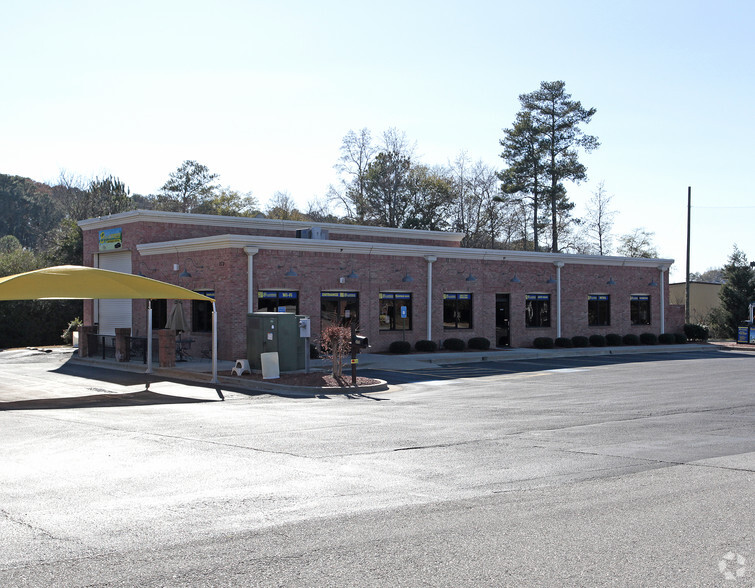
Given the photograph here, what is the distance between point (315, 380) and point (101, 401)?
573 centimetres

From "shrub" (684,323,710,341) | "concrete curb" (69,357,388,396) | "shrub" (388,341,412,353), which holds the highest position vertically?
"shrub" (684,323,710,341)

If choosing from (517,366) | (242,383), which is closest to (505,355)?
(517,366)

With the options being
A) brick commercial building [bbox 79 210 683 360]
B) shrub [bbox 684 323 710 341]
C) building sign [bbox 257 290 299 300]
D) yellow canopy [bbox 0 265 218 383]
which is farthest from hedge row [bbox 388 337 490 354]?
shrub [bbox 684 323 710 341]

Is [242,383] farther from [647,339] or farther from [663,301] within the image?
[663,301]

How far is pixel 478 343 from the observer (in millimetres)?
32594

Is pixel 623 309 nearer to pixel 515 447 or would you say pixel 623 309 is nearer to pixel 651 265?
pixel 651 265

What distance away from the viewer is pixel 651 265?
4006 cm

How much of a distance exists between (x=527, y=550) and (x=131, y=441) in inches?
282

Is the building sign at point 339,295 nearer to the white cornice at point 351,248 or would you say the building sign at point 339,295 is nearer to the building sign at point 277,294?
the building sign at point 277,294

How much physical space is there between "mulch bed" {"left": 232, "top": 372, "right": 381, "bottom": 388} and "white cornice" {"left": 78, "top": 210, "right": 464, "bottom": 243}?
12333mm

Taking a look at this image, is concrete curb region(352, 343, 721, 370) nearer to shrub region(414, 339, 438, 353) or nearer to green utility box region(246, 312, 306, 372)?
shrub region(414, 339, 438, 353)

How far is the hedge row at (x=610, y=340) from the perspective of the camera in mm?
34625

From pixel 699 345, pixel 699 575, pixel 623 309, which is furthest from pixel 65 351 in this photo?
pixel 699 575

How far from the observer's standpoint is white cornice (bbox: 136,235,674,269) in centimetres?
2734
